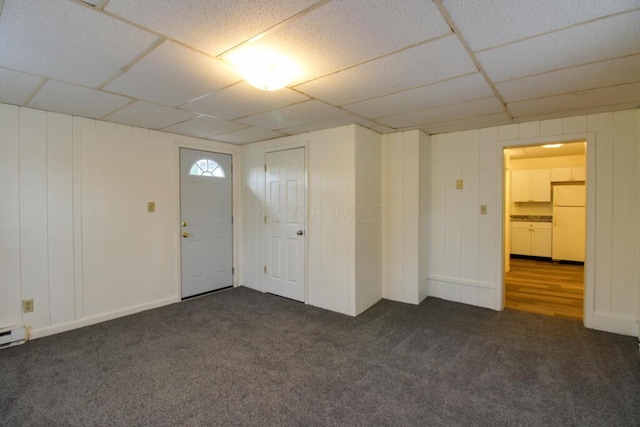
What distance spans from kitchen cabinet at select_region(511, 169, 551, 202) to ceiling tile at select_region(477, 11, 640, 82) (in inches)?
228

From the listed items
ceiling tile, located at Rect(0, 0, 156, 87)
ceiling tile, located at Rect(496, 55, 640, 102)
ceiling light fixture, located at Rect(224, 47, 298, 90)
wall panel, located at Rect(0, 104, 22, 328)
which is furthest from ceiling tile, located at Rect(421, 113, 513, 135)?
wall panel, located at Rect(0, 104, 22, 328)

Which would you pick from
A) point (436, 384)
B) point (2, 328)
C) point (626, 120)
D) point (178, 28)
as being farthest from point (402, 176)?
point (2, 328)

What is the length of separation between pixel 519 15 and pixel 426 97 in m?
1.17

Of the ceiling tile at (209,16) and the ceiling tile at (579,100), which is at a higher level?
the ceiling tile at (579,100)

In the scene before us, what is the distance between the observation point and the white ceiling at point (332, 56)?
1.48 metres

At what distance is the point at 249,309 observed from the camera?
12.8ft

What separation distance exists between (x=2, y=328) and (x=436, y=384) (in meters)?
3.95

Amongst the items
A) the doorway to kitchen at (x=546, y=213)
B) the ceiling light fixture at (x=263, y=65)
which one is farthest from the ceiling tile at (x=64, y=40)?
the doorway to kitchen at (x=546, y=213)

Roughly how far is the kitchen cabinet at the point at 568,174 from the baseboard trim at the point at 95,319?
25.7 feet

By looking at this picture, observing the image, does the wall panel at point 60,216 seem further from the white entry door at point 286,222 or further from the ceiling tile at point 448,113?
the ceiling tile at point 448,113

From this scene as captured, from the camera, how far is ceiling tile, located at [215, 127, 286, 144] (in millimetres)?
3979

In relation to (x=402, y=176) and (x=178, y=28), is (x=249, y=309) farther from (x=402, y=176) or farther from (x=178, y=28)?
(x=178, y=28)

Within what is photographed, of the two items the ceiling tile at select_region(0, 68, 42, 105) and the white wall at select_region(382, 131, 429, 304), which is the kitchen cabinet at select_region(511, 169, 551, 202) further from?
the ceiling tile at select_region(0, 68, 42, 105)

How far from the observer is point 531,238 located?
23.1 ft
